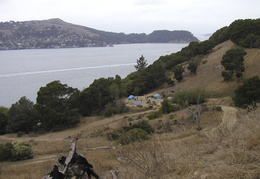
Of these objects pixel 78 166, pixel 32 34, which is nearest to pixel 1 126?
pixel 78 166

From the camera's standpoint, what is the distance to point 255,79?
63.7 feet

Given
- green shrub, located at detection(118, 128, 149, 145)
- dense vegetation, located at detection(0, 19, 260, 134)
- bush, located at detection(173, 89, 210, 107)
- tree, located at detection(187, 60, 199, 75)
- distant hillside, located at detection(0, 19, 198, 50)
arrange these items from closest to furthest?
green shrub, located at detection(118, 128, 149, 145), dense vegetation, located at detection(0, 19, 260, 134), bush, located at detection(173, 89, 210, 107), tree, located at detection(187, 60, 199, 75), distant hillside, located at detection(0, 19, 198, 50)

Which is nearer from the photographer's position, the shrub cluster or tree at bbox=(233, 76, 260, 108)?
the shrub cluster

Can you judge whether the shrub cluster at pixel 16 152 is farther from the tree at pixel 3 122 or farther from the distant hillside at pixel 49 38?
the distant hillside at pixel 49 38

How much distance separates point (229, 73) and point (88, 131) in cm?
2014

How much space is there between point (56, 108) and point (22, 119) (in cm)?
375

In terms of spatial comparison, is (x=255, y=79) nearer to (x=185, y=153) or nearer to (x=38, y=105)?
(x=185, y=153)

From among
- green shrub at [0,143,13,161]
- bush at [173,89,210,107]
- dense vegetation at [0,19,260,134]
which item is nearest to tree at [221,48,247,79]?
dense vegetation at [0,19,260,134]

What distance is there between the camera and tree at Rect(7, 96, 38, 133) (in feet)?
90.6

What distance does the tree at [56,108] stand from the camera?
26.8 metres

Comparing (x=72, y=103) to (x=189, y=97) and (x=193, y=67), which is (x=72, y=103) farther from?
(x=193, y=67)

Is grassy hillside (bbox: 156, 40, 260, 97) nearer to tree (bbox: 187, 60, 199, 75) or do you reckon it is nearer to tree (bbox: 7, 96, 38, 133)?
tree (bbox: 187, 60, 199, 75)

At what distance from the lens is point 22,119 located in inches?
1101

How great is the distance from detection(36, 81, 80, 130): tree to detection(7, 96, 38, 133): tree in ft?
3.81
